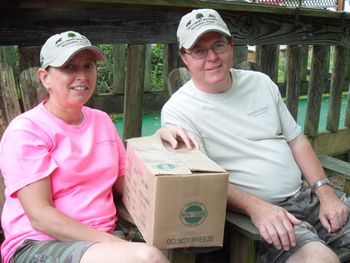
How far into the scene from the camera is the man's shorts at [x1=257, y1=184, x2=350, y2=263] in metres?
2.14

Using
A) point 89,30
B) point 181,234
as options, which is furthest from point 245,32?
point 181,234

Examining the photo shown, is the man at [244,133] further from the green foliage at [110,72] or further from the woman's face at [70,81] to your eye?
the green foliage at [110,72]

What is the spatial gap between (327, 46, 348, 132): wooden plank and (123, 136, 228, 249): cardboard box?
8.67 ft

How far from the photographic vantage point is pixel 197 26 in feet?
7.62

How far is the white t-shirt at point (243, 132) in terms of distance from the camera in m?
2.42

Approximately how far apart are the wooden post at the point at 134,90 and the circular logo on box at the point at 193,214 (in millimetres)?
1309

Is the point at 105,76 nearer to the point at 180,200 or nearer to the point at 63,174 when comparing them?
the point at 63,174

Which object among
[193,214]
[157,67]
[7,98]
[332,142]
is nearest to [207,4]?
[7,98]

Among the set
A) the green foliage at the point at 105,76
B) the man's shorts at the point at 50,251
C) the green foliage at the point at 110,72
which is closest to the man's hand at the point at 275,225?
the man's shorts at the point at 50,251

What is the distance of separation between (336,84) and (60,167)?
2995mm

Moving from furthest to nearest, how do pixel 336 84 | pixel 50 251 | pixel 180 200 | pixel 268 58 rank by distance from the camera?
pixel 336 84
pixel 268 58
pixel 50 251
pixel 180 200

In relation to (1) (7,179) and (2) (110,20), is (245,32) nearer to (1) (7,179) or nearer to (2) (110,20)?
(2) (110,20)

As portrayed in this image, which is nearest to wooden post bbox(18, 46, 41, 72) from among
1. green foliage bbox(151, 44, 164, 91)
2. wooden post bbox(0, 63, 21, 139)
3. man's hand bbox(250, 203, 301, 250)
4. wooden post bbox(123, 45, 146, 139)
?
wooden post bbox(0, 63, 21, 139)

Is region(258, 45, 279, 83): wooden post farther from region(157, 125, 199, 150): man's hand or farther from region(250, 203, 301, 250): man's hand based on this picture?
region(250, 203, 301, 250): man's hand
